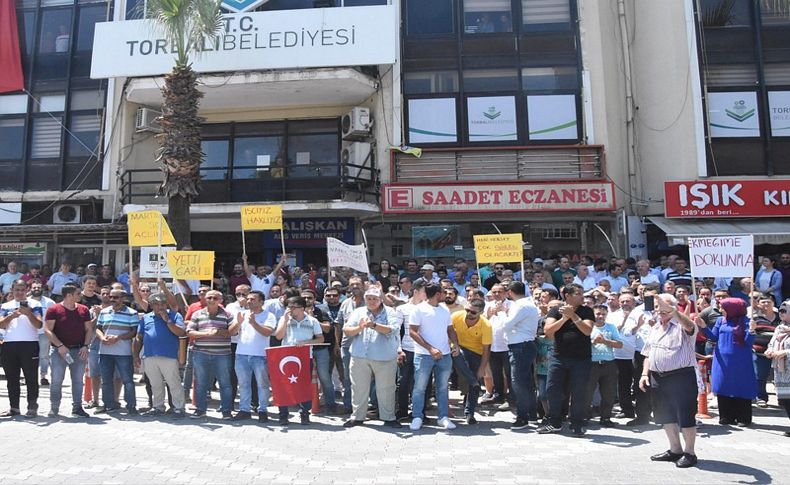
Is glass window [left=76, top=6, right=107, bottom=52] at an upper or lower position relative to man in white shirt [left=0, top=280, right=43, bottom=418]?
upper

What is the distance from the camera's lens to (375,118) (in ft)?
55.6

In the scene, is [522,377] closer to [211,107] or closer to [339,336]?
[339,336]

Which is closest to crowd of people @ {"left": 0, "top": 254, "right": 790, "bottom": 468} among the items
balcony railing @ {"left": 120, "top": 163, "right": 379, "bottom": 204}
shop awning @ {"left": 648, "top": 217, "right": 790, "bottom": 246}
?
shop awning @ {"left": 648, "top": 217, "right": 790, "bottom": 246}

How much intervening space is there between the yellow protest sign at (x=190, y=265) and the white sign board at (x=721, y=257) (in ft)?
23.7

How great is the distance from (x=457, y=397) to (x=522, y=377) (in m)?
2.38

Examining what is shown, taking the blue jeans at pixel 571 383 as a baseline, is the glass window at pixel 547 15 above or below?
above

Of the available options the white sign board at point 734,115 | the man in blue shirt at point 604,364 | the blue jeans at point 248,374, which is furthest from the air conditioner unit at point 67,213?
the white sign board at point 734,115

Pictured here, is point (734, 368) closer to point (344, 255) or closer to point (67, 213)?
point (344, 255)

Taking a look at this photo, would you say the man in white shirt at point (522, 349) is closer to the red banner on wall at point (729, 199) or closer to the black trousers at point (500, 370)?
the black trousers at point (500, 370)

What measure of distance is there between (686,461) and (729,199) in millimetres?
11679

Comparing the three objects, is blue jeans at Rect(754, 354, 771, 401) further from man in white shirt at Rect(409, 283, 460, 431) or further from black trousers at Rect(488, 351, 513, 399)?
man in white shirt at Rect(409, 283, 460, 431)

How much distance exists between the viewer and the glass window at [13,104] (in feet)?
60.2

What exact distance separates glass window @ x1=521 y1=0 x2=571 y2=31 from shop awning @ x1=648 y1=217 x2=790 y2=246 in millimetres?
6048

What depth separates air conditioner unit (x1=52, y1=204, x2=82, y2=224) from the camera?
1792 centimetres
